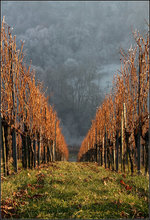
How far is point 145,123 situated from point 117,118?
300 centimetres

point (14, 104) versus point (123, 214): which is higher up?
point (14, 104)

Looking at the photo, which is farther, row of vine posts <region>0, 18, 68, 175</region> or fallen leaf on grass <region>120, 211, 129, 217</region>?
row of vine posts <region>0, 18, 68, 175</region>

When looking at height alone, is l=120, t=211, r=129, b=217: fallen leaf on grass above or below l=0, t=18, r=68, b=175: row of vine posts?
below

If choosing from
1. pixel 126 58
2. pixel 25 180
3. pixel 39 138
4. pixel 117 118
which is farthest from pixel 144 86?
pixel 39 138

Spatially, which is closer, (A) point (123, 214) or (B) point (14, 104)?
(A) point (123, 214)

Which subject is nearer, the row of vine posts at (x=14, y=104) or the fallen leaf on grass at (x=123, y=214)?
the fallen leaf on grass at (x=123, y=214)

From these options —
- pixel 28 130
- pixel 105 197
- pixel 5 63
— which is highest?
pixel 5 63

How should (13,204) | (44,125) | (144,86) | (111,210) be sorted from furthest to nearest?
1. (44,125)
2. (144,86)
3. (13,204)
4. (111,210)

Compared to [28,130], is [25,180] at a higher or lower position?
lower

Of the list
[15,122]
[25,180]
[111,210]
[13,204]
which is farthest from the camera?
[15,122]

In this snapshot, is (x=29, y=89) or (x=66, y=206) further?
(x=29, y=89)

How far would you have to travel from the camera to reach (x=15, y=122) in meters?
6.78

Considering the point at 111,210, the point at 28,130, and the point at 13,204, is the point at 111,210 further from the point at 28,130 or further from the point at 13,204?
the point at 28,130

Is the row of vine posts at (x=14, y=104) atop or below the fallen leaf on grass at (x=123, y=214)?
atop
